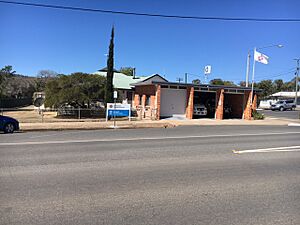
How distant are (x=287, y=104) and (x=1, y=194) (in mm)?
60109

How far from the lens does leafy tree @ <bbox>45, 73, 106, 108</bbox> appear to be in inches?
1156

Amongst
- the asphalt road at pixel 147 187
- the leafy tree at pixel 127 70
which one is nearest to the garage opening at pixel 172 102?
the asphalt road at pixel 147 187

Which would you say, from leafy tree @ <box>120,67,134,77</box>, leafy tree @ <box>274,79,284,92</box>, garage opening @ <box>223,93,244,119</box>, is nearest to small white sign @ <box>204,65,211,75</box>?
garage opening @ <box>223,93,244,119</box>

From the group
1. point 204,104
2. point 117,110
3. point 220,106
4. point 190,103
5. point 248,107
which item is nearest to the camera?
point 117,110

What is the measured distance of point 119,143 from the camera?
12.6m

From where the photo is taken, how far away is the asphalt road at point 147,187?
4734mm

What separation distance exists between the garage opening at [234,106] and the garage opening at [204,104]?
1.76 metres

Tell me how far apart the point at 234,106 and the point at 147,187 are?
29752mm

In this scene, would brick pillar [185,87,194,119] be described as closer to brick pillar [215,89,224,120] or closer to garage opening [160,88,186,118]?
garage opening [160,88,186,118]

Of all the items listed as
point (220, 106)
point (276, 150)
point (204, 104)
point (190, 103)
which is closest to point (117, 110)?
point (190, 103)

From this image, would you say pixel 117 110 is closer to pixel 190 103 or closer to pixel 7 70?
pixel 190 103

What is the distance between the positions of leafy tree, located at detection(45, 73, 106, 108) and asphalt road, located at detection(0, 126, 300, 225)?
62.6ft

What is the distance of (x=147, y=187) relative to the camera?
627 centimetres

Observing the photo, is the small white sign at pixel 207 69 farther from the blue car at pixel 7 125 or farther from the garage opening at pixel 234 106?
the blue car at pixel 7 125
